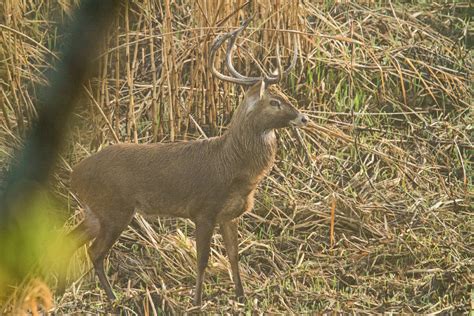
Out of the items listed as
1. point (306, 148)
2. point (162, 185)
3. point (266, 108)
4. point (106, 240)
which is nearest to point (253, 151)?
point (266, 108)

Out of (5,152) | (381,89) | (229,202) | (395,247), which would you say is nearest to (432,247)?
(395,247)

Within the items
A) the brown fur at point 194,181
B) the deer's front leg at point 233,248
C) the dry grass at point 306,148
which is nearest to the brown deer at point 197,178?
the brown fur at point 194,181

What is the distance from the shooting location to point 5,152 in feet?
21.2

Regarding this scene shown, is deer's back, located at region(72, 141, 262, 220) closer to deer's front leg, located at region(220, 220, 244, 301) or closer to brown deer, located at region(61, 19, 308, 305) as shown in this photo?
brown deer, located at region(61, 19, 308, 305)

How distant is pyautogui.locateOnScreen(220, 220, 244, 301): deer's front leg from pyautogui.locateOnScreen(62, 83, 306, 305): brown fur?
0.53 feet

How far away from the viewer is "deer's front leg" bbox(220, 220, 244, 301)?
561cm

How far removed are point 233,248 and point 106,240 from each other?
748 millimetres

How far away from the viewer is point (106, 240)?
17.8ft

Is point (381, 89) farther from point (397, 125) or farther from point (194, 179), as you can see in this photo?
point (194, 179)

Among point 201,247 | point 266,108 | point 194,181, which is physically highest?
point 266,108

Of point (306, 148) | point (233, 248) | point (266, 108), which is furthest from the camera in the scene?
point (306, 148)

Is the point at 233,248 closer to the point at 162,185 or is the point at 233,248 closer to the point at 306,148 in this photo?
the point at 162,185

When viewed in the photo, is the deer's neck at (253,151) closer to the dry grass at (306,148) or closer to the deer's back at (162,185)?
the deer's back at (162,185)

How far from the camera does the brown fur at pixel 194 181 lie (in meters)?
5.39
